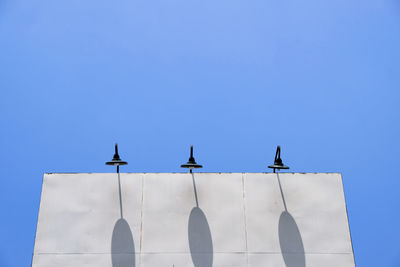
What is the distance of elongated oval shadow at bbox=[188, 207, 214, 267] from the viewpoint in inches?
312

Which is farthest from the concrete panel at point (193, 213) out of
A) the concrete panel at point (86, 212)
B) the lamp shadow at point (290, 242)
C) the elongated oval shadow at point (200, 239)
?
the lamp shadow at point (290, 242)

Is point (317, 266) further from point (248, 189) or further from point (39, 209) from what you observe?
point (39, 209)

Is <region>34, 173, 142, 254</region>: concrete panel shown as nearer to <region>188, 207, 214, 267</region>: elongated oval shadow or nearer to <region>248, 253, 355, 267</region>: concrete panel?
<region>188, 207, 214, 267</region>: elongated oval shadow

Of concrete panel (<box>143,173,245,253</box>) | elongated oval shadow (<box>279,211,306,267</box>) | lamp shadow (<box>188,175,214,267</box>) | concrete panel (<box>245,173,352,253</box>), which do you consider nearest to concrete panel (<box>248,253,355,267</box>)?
elongated oval shadow (<box>279,211,306,267</box>)

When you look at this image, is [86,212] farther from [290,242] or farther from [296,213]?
→ [296,213]

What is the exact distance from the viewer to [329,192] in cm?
843

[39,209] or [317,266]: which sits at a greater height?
[39,209]

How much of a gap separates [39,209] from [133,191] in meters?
2.32

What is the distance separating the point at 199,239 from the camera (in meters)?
8.08

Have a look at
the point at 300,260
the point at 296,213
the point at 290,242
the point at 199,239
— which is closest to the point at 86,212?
the point at 199,239

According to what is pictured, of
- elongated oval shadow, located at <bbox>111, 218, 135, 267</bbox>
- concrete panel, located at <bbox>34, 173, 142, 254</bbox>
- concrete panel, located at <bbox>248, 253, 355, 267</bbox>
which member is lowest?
concrete panel, located at <bbox>248, 253, 355, 267</bbox>

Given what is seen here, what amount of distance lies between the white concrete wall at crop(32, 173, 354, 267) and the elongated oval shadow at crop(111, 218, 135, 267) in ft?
0.07

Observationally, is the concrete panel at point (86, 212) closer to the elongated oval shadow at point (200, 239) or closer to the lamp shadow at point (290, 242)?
the elongated oval shadow at point (200, 239)

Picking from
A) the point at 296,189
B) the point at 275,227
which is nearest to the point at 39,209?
the point at 275,227
